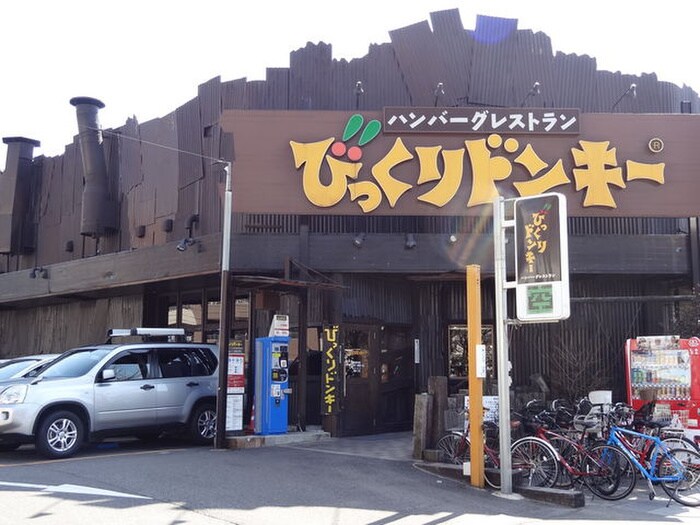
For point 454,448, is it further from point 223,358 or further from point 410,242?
point 410,242

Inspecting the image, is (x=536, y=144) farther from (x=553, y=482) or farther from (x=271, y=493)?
(x=271, y=493)

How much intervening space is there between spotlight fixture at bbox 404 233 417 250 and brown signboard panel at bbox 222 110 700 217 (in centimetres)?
48

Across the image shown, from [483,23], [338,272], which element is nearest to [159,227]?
[338,272]

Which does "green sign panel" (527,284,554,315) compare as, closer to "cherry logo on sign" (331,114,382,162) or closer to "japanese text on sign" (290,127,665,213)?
"japanese text on sign" (290,127,665,213)

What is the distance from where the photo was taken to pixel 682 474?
8414 mm

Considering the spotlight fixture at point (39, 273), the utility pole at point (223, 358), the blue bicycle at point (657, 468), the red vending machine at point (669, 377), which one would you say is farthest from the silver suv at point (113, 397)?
the spotlight fixture at point (39, 273)

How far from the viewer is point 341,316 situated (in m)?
14.0

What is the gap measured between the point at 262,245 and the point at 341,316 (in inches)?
85.6

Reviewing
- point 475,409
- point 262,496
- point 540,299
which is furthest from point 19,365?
point 540,299

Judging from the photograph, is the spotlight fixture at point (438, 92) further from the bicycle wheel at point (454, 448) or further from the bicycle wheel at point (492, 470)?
the bicycle wheel at point (492, 470)

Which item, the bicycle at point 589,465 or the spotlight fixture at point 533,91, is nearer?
the bicycle at point 589,465

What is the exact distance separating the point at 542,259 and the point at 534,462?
2663 mm

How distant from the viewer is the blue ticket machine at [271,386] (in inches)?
502

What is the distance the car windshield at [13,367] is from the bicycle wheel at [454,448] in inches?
332
